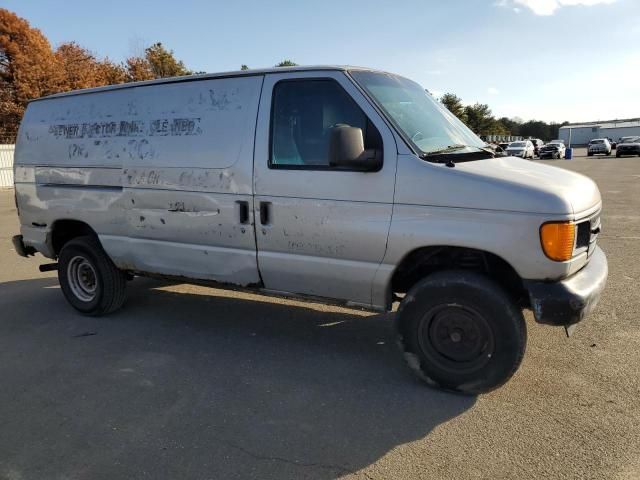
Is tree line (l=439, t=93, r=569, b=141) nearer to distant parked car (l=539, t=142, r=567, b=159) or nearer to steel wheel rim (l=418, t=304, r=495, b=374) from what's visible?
distant parked car (l=539, t=142, r=567, b=159)

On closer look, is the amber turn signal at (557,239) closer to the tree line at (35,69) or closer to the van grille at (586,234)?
the van grille at (586,234)

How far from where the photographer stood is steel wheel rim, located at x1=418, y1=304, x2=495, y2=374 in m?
3.40

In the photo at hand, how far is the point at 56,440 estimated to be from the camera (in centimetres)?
306

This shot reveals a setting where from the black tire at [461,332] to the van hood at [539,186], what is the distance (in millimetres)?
633

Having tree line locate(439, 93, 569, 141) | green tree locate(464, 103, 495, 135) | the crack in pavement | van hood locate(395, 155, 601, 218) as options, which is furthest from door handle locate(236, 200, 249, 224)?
green tree locate(464, 103, 495, 135)

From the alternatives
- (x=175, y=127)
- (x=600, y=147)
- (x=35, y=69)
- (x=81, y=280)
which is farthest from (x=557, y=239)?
(x=600, y=147)

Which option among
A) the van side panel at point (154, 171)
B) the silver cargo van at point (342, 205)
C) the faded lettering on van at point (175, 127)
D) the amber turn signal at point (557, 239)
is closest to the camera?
the amber turn signal at point (557, 239)

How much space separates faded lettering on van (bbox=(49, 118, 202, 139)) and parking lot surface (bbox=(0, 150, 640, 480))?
6.23 feet

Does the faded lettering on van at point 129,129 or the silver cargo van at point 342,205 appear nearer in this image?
the silver cargo van at point 342,205

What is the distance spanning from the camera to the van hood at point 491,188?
10.1 feet

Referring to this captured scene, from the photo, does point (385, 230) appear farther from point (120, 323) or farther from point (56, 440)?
point (120, 323)

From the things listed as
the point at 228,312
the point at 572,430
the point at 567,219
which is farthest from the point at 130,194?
the point at 572,430

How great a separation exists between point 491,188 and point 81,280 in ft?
14.4

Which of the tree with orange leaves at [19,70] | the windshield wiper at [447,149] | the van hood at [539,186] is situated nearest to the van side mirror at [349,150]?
the windshield wiper at [447,149]
